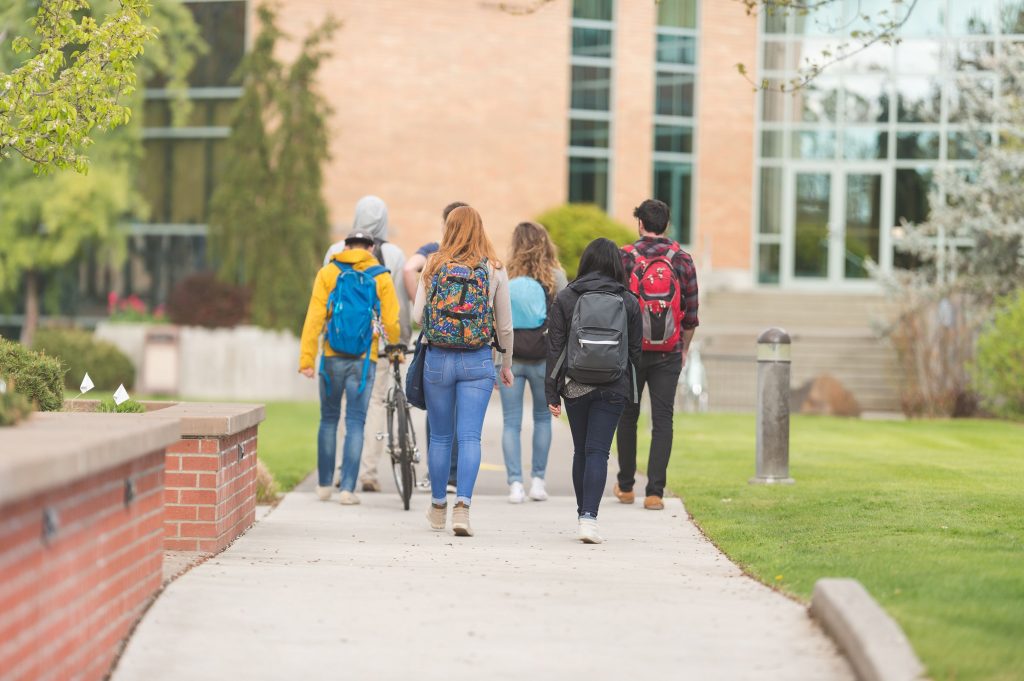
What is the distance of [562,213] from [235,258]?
704cm

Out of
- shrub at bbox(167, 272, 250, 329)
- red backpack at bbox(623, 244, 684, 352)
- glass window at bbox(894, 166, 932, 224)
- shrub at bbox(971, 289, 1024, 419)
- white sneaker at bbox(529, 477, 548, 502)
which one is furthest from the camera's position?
glass window at bbox(894, 166, 932, 224)

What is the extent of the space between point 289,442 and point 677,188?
21693mm

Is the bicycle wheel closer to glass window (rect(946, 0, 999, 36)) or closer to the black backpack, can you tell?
the black backpack

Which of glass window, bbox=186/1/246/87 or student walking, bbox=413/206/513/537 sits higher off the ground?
glass window, bbox=186/1/246/87

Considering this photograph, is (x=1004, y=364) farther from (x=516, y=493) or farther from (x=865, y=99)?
(x=865, y=99)

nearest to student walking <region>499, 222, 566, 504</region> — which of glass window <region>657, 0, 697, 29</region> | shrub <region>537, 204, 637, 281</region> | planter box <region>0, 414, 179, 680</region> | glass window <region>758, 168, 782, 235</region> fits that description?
planter box <region>0, 414, 179, 680</region>

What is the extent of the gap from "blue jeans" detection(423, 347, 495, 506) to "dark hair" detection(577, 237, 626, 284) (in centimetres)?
78

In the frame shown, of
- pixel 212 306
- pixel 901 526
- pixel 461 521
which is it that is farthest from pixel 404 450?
pixel 212 306

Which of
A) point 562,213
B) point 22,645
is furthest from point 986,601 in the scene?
point 562,213

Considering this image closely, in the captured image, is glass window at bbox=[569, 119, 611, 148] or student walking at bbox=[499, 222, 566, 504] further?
glass window at bbox=[569, 119, 611, 148]

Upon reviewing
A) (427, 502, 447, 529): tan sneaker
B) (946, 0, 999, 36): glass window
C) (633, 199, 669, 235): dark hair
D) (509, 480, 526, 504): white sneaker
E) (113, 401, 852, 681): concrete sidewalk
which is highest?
(946, 0, 999, 36): glass window

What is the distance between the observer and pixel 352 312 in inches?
414

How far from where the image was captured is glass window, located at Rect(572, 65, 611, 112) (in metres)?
37.0

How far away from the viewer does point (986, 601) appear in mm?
6746
